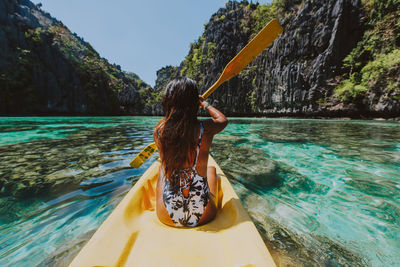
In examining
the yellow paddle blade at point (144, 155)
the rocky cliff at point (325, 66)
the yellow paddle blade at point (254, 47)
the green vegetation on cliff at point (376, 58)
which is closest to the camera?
the yellow paddle blade at point (254, 47)

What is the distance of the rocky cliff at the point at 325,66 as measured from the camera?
1709 centimetres

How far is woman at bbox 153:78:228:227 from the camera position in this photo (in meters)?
1.26

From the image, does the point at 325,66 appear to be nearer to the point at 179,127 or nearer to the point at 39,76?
the point at 179,127

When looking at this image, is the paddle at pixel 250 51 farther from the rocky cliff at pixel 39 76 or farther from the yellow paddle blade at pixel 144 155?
the rocky cliff at pixel 39 76

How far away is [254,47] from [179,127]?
2.25 metres

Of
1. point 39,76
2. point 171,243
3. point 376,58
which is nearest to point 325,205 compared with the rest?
point 171,243

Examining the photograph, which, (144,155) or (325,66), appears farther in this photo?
(325,66)

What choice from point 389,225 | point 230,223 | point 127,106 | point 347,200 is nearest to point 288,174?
point 347,200

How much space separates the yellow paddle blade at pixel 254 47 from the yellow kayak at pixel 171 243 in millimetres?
1698

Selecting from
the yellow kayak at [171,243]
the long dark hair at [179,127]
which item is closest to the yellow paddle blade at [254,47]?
the long dark hair at [179,127]

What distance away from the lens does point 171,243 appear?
45.0 inches

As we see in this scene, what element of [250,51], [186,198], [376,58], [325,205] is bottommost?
[325,205]

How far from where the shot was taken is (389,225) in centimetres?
175

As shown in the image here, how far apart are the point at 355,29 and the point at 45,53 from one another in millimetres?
52580
